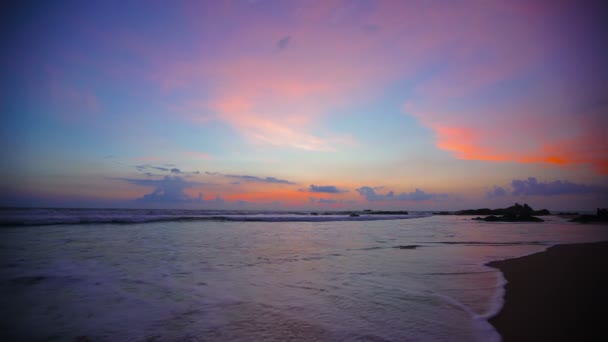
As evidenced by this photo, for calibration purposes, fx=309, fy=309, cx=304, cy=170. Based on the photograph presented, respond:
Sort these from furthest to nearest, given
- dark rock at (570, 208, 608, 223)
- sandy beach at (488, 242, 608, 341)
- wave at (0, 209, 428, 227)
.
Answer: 1. dark rock at (570, 208, 608, 223)
2. wave at (0, 209, 428, 227)
3. sandy beach at (488, 242, 608, 341)

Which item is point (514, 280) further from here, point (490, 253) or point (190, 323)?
point (190, 323)

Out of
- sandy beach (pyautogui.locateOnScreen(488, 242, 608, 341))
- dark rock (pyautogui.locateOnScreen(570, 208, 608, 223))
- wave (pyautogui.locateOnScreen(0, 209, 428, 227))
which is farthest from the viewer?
dark rock (pyautogui.locateOnScreen(570, 208, 608, 223))

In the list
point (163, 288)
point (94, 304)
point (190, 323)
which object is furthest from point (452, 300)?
point (94, 304)

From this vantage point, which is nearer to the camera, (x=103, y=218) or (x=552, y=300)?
(x=552, y=300)

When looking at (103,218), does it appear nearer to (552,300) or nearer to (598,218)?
(552,300)

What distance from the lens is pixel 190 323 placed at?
3.97 m

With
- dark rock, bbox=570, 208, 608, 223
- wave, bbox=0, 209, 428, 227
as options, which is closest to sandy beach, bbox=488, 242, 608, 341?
wave, bbox=0, 209, 428, 227

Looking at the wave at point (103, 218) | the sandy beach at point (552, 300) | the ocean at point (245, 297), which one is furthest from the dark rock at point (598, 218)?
the ocean at point (245, 297)

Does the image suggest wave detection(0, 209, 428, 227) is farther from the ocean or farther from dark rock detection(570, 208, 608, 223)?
dark rock detection(570, 208, 608, 223)

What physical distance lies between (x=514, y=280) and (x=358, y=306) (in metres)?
3.94

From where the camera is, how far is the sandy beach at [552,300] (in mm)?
3719

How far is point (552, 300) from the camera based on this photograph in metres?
4.90

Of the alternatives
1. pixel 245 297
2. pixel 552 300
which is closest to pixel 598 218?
pixel 552 300

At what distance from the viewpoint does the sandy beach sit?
3719mm
